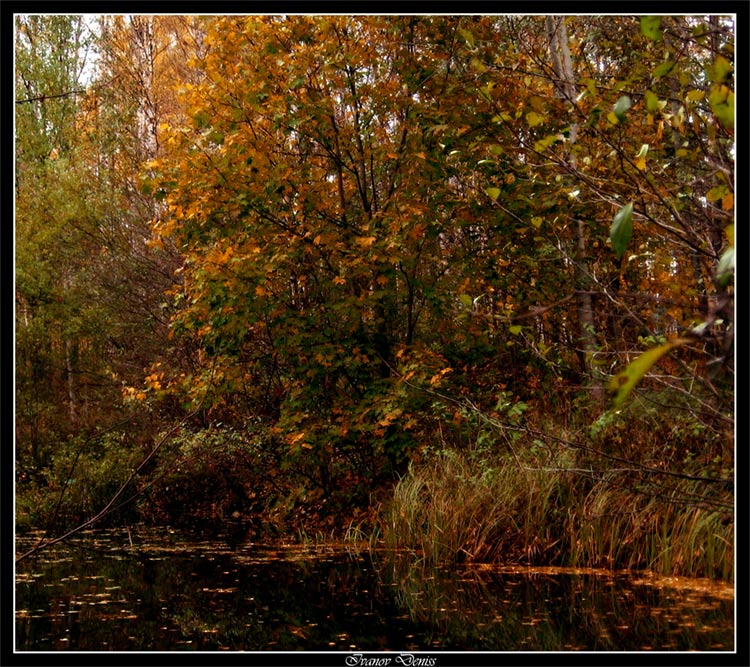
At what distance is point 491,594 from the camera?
573 cm

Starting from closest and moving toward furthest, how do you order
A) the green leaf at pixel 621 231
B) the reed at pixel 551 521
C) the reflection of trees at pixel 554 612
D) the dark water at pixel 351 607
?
1. the green leaf at pixel 621 231
2. the reflection of trees at pixel 554 612
3. the dark water at pixel 351 607
4. the reed at pixel 551 521

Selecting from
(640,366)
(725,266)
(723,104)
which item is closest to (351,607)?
(723,104)

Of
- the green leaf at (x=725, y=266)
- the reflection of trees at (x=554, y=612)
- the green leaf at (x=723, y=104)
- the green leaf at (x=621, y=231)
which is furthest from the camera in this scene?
the reflection of trees at (x=554, y=612)

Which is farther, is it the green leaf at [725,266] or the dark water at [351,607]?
the dark water at [351,607]

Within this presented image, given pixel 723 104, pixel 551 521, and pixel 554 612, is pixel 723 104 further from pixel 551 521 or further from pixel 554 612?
pixel 551 521

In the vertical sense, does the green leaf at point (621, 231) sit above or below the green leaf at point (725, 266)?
above

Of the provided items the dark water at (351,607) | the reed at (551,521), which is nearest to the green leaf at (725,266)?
the dark water at (351,607)

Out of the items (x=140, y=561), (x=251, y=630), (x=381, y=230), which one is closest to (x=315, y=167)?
(x=381, y=230)

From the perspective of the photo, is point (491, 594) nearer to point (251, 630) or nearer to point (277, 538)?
point (251, 630)

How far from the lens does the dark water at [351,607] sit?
4590 millimetres

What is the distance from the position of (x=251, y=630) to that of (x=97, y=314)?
9.35 metres

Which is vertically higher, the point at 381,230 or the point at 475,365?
the point at 381,230

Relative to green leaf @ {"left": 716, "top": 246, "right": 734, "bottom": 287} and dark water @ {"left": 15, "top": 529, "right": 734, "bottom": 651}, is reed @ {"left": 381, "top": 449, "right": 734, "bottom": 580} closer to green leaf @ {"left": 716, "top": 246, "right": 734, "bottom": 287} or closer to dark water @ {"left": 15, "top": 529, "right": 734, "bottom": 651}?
dark water @ {"left": 15, "top": 529, "right": 734, "bottom": 651}

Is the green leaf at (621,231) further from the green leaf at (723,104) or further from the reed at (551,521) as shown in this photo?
the reed at (551,521)
